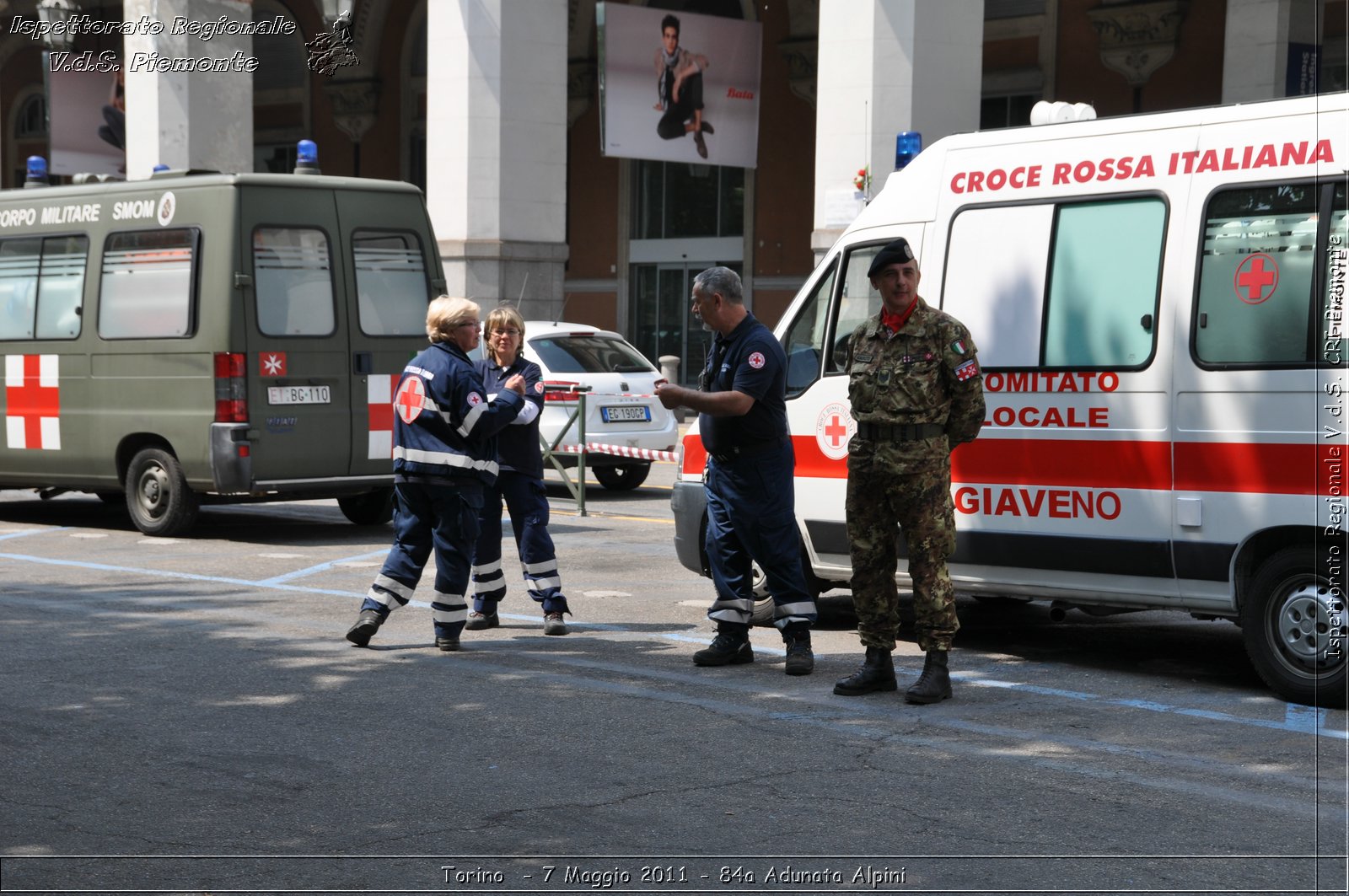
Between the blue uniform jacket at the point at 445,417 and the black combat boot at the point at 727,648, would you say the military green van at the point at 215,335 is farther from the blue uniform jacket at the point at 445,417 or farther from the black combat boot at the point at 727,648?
the black combat boot at the point at 727,648

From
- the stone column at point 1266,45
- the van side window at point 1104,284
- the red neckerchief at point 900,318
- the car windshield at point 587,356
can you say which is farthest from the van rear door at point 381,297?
the stone column at point 1266,45

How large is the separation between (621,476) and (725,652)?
9.41 m

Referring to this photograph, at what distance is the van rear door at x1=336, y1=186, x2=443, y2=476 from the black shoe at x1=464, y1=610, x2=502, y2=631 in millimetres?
4184

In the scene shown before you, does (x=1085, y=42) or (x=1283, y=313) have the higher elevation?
(x=1085, y=42)

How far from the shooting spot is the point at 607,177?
111ft

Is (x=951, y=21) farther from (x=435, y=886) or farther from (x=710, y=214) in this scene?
(x=435, y=886)

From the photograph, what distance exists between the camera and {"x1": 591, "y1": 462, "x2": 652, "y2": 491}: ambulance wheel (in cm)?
1723

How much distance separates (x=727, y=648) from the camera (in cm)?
792

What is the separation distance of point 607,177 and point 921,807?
2922 cm

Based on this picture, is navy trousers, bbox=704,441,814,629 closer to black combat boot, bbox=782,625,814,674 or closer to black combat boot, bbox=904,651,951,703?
black combat boot, bbox=782,625,814,674

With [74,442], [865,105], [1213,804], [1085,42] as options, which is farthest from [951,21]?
[1213,804]

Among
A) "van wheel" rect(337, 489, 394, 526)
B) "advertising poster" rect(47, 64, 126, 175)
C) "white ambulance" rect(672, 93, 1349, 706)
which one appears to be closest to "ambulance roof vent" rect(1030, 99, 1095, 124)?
"white ambulance" rect(672, 93, 1349, 706)

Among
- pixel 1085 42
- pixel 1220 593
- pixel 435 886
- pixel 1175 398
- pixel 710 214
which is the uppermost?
pixel 1085 42

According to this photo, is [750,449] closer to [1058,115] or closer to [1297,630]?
[1058,115]
